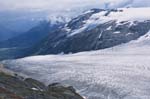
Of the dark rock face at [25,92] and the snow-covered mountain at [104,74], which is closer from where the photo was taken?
the dark rock face at [25,92]

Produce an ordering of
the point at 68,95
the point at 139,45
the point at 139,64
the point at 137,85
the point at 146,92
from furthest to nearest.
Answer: the point at 139,45 < the point at 139,64 < the point at 137,85 < the point at 146,92 < the point at 68,95

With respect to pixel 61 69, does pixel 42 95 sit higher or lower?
higher

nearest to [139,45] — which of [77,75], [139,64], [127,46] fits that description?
[127,46]

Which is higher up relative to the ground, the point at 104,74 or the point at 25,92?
the point at 25,92

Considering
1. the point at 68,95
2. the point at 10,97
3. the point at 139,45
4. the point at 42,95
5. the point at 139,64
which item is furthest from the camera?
the point at 139,45

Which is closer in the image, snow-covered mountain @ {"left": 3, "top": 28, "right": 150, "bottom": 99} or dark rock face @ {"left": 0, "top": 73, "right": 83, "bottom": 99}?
dark rock face @ {"left": 0, "top": 73, "right": 83, "bottom": 99}

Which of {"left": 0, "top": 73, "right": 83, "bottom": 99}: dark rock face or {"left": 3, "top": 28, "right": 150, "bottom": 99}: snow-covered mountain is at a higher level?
{"left": 0, "top": 73, "right": 83, "bottom": 99}: dark rock face

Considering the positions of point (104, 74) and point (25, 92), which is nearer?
point (25, 92)

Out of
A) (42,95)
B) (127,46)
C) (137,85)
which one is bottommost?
(127,46)

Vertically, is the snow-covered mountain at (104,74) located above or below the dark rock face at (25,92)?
below

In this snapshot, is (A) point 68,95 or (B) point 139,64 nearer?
(A) point 68,95

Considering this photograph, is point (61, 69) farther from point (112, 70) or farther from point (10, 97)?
point (10, 97)
